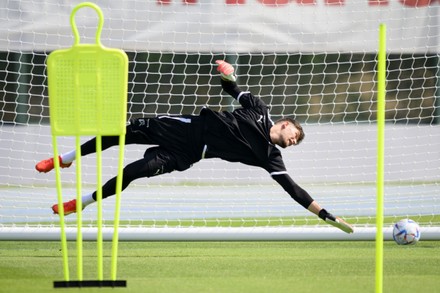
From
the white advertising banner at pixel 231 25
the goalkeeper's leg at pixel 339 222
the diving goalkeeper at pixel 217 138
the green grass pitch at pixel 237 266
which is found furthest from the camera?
the white advertising banner at pixel 231 25

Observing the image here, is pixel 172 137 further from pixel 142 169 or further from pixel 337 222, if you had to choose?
pixel 337 222

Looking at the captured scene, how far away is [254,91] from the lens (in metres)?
14.0

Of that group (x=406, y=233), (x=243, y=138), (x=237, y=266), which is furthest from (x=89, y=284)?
(x=406, y=233)

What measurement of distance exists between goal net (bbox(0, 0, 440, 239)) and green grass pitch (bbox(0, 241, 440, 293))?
51.3 inches

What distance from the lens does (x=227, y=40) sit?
11766 mm

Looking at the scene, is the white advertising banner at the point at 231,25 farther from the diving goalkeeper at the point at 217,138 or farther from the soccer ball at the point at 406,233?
the soccer ball at the point at 406,233

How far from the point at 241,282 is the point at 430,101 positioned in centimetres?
682

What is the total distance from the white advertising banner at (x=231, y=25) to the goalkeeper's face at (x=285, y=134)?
3073 millimetres

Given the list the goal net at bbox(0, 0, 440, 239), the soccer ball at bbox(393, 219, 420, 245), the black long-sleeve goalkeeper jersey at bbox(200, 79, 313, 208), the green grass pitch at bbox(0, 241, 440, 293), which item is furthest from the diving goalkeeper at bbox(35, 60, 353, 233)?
the goal net at bbox(0, 0, 440, 239)

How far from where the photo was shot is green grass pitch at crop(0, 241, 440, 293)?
630 centimetres

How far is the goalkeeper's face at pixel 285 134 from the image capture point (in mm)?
7677

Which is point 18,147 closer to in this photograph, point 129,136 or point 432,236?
point 129,136

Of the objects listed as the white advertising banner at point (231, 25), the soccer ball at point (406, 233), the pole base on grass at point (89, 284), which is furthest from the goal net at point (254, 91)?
the pole base on grass at point (89, 284)

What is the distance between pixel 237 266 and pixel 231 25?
4.82 metres
